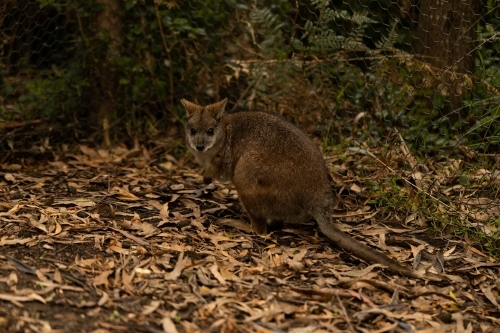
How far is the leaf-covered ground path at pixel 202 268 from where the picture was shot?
167 inches

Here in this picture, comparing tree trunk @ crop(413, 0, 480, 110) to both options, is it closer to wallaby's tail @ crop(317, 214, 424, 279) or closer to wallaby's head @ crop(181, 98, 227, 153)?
wallaby's tail @ crop(317, 214, 424, 279)

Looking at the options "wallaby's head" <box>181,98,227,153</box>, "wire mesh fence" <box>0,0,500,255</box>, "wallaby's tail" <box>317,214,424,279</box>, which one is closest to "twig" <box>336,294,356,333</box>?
"wallaby's tail" <box>317,214,424,279</box>

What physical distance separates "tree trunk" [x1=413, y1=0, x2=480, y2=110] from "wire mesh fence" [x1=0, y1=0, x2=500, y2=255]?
0.05 ft

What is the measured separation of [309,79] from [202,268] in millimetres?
3294

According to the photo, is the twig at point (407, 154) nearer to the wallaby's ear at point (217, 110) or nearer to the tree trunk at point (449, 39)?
the tree trunk at point (449, 39)

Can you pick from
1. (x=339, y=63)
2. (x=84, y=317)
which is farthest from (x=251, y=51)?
(x=84, y=317)

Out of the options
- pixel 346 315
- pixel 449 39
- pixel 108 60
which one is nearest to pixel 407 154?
pixel 449 39

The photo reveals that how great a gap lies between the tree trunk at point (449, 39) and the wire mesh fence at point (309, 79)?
0.02 meters

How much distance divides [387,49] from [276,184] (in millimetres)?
2041

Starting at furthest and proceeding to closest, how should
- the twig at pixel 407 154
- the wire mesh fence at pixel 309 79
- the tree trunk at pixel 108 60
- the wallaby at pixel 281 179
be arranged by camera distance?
the tree trunk at pixel 108 60 → the twig at pixel 407 154 → the wire mesh fence at pixel 309 79 → the wallaby at pixel 281 179

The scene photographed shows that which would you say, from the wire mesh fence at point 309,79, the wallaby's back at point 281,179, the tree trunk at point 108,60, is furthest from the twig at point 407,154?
the tree trunk at point 108,60

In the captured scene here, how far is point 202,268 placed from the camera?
4.87 metres

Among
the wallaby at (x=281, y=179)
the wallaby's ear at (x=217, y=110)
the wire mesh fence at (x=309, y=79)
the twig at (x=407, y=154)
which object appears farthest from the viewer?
the twig at (x=407, y=154)

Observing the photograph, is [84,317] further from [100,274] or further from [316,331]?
[316,331]
